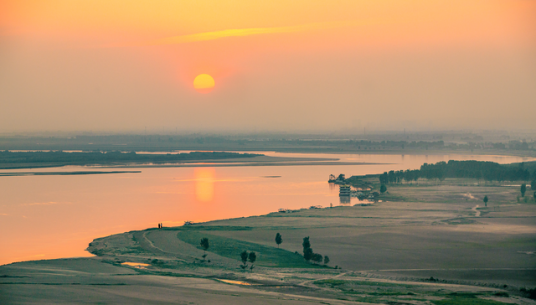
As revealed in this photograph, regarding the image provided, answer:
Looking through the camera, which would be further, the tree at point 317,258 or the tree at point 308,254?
the tree at point 308,254

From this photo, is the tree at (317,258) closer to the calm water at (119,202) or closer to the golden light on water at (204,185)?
the calm water at (119,202)

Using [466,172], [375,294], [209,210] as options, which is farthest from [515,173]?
[375,294]

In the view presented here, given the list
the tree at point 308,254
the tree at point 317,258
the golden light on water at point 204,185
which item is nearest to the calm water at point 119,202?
the golden light on water at point 204,185

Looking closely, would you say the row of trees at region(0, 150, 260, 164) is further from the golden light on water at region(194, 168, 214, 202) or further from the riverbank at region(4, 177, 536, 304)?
the riverbank at region(4, 177, 536, 304)

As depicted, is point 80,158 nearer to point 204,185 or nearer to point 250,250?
point 204,185

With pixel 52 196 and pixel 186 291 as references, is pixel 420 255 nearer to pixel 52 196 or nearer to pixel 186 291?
pixel 186 291

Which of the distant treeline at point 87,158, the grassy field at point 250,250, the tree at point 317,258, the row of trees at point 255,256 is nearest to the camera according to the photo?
the row of trees at point 255,256

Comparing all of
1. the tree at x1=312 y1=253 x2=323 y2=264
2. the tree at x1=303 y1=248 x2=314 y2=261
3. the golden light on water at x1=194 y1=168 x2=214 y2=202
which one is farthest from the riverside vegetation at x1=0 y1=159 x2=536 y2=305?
the golden light on water at x1=194 y1=168 x2=214 y2=202
